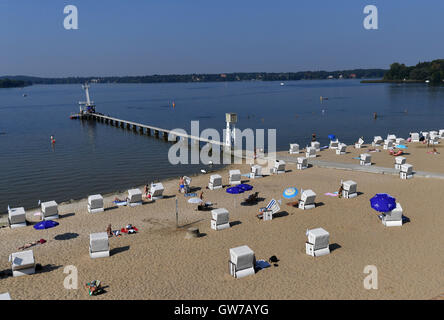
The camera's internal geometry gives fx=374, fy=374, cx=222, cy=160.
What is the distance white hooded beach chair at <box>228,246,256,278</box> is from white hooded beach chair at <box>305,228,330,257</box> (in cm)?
253

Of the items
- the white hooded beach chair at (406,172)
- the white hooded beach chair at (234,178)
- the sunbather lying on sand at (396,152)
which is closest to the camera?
the white hooded beach chair at (406,172)

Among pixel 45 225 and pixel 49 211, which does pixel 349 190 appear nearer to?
pixel 45 225

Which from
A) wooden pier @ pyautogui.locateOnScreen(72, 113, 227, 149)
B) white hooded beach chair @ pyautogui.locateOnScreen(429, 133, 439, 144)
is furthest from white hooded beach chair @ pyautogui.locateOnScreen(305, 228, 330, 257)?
white hooded beach chair @ pyautogui.locateOnScreen(429, 133, 439, 144)

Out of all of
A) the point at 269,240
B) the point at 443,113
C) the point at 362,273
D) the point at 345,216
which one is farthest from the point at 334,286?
the point at 443,113

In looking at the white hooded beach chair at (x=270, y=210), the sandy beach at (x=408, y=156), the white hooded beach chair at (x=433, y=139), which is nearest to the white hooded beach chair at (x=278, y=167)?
the sandy beach at (x=408, y=156)

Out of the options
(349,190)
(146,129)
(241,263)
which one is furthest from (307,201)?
(146,129)

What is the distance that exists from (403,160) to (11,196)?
1080 inches

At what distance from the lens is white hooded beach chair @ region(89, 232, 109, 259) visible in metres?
14.2

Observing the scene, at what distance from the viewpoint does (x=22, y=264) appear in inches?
509

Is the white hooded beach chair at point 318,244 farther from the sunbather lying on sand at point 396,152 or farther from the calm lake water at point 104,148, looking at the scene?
the sunbather lying on sand at point 396,152

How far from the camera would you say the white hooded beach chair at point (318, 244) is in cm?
1359

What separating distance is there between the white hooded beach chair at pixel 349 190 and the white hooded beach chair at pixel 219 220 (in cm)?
729

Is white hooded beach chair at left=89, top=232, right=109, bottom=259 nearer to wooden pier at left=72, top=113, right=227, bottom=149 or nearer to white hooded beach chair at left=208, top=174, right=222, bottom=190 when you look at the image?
white hooded beach chair at left=208, top=174, right=222, bottom=190
